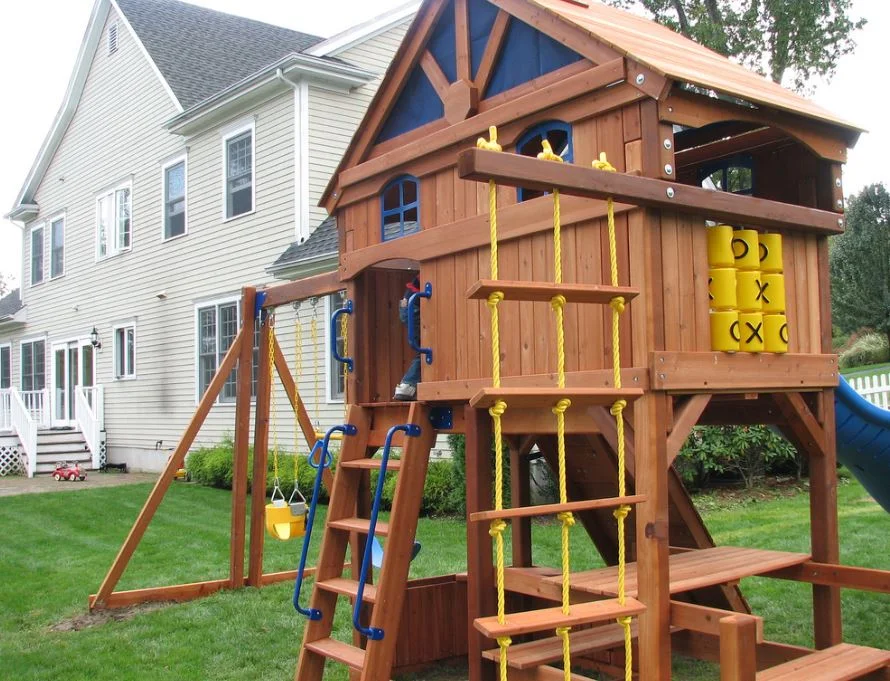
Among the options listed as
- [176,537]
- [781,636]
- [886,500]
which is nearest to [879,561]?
[886,500]

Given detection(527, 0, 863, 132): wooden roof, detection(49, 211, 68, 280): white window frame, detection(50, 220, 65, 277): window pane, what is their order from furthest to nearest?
detection(50, 220, 65, 277): window pane < detection(49, 211, 68, 280): white window frame < detection(527, 0, 863, 132): wooden roof

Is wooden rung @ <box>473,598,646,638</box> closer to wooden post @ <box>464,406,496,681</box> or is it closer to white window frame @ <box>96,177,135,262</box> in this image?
wooden post @ <box>464,406,496,681</box>

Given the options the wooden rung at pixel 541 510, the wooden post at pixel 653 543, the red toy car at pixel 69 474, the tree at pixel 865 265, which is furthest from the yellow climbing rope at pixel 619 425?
the tree at pixel 865 265

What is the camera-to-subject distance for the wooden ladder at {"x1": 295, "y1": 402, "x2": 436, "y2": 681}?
192 inches

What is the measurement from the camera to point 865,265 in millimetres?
27078

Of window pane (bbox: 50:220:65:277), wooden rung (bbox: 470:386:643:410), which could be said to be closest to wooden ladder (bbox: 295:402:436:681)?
wooden rung (bbox: 470:386:643:410)

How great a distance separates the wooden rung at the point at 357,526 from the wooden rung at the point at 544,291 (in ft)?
6.04

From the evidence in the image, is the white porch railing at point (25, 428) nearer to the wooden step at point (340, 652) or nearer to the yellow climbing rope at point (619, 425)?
the wooden step at point (340, 652)

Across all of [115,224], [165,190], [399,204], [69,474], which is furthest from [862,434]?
[115,224]

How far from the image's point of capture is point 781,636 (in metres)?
6.48

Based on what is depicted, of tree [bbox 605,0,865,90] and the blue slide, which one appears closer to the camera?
the blue slide

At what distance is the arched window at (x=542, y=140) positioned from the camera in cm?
491

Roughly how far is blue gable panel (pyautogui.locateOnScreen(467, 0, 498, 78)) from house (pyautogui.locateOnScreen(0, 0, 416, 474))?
841 cm

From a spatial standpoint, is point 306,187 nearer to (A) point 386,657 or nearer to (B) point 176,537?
(B) point 176,537
